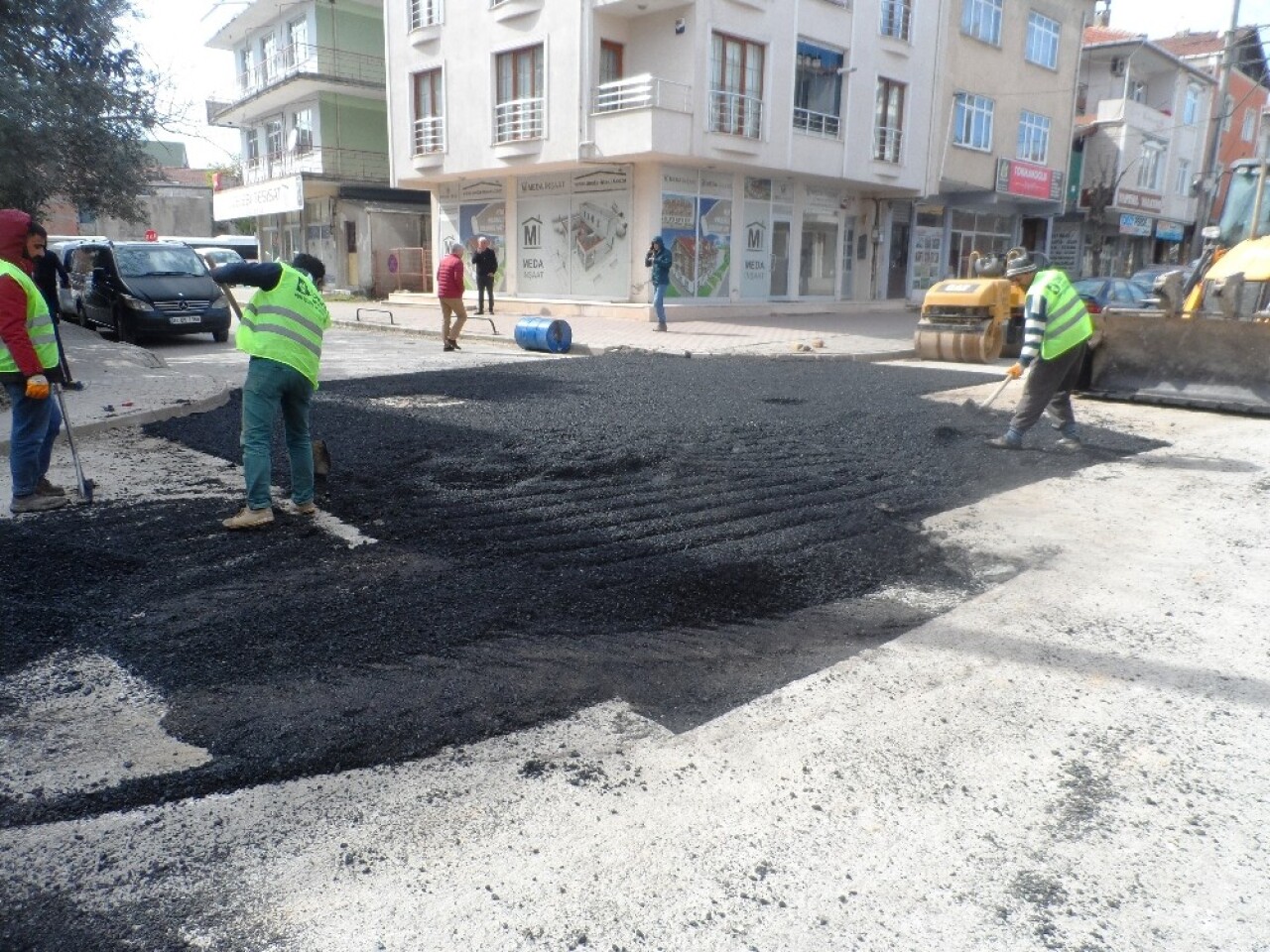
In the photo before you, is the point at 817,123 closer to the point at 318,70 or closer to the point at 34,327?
the point at 318,70

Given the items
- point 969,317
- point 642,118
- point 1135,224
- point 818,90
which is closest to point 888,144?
point 818,90

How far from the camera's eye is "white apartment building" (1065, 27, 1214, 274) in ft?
116

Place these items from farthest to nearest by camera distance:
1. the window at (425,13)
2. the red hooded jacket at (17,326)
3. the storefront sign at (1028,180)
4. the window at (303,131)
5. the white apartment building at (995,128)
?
the window at (303,131) → the storefront sign at (1028,180) → the white apartment building at (995,128) → the window at (425,13) → the red hooded jacket at (17,326)

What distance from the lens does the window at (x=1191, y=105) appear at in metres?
39.1

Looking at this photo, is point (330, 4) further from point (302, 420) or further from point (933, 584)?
point (933, 584)

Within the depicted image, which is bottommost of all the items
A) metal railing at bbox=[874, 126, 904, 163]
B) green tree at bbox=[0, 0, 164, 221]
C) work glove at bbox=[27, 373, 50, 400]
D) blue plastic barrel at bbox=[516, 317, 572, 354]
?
blue plastic barrel at bbox=[516, 317, 572, 354]

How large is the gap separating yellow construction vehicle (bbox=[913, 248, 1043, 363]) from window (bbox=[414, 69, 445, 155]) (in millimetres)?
16087

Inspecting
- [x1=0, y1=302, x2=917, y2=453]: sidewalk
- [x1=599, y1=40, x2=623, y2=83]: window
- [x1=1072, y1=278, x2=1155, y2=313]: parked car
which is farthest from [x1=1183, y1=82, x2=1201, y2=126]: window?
[x1=599, y1=40, x2=623, y2=83]: window

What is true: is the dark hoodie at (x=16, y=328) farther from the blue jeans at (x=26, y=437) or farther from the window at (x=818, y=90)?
the window at (x=818, y=90)

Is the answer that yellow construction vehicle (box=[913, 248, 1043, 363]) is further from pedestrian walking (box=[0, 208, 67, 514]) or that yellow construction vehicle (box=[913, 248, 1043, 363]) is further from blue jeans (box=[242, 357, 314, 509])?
pedestrian walking (box=[0, 208, 67, 514])

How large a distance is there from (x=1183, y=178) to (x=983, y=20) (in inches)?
704

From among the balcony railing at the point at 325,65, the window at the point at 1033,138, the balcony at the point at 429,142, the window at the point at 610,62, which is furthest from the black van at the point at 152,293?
the window at the point at 1033,138

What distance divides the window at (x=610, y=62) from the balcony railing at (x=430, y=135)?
5386 millimetres

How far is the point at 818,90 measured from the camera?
2488cm
